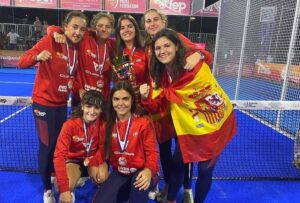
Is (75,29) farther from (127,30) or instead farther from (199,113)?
(199,113)

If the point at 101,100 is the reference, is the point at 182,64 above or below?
above

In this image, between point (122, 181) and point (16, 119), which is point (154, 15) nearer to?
point (122, 181)

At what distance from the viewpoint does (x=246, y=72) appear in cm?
835

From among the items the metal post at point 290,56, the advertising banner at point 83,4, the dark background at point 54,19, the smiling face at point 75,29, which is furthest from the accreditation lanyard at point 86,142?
the dark background at point 54,19

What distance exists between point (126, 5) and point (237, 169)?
14425mm

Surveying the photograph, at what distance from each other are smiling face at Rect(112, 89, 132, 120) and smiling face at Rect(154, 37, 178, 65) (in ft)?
1.55

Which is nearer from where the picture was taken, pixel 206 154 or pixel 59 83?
pixel 206 154

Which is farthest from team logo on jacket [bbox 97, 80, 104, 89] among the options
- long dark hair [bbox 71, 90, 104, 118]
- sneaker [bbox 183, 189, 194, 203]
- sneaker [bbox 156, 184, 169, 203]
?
sneaker [bbox 183, 189, 194, 203]

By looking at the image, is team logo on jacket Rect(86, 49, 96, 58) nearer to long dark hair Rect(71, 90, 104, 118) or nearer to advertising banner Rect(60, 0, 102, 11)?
long dark hair Rect(71, 90, 104, 118)

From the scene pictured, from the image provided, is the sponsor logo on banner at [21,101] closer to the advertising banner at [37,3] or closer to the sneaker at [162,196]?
the sneaker at [162,196]

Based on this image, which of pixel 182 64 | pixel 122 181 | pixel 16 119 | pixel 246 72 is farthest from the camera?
pixel 246 72

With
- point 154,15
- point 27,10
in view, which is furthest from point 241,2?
point 27,10

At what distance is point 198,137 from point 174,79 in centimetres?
56

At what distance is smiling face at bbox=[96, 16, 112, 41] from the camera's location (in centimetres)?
319
